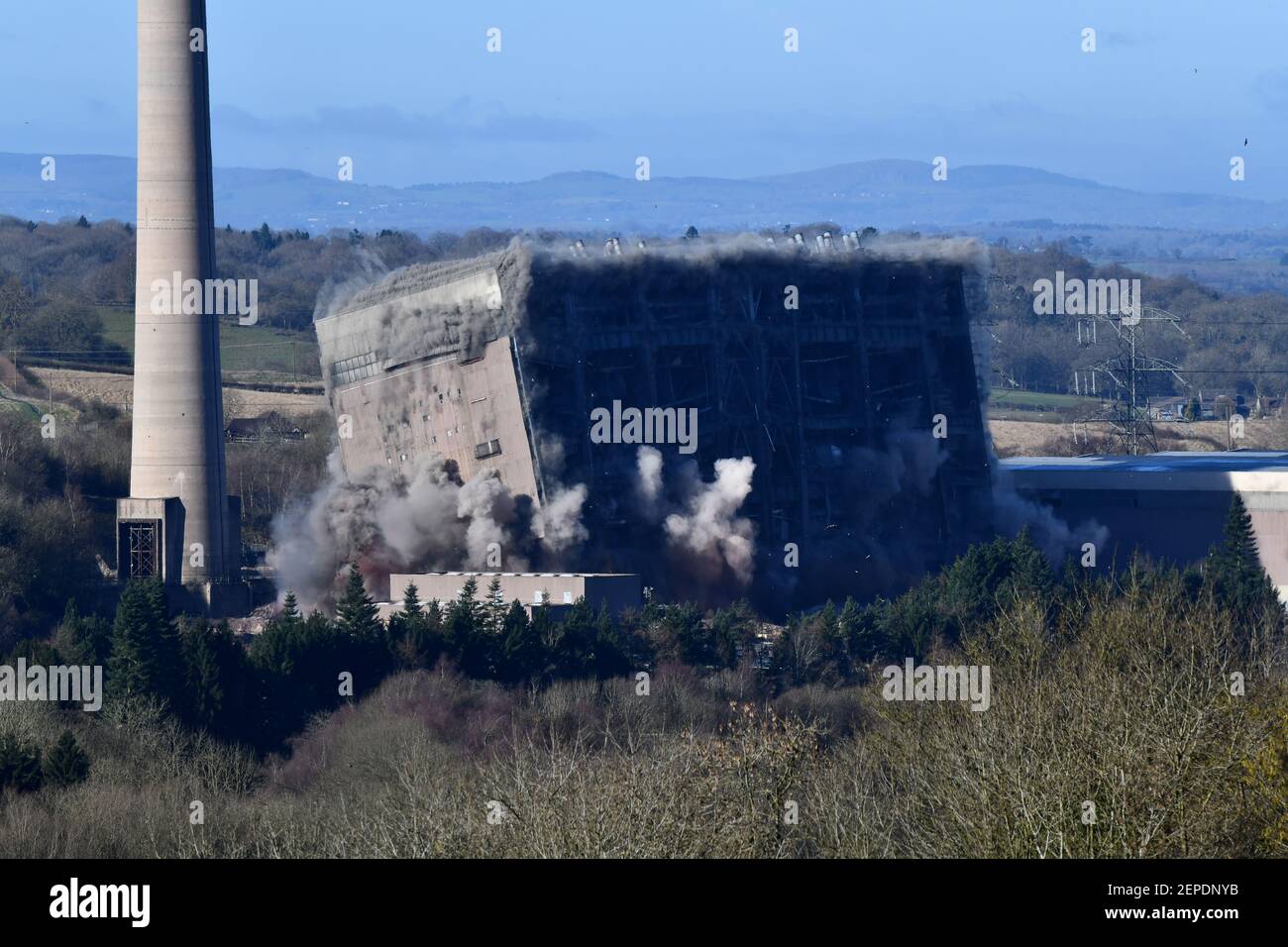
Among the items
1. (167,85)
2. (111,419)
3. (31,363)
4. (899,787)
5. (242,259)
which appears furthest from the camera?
(242,259)

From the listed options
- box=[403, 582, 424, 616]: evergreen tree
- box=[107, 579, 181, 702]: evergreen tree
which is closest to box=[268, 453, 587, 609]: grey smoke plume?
box=[403, 582, 424, 616]: evergreen tree

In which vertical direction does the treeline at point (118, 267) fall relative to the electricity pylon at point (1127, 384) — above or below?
above

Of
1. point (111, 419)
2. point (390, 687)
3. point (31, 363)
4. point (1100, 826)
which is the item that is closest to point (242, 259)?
point (31, 363)

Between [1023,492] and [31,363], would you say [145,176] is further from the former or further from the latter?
[31,363]

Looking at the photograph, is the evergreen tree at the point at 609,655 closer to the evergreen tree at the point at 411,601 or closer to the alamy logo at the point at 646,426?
the evergreen tree at the point at 411,601

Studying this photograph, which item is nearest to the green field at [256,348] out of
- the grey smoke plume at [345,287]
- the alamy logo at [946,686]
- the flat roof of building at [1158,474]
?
the grey smoke plume at [345,287]
